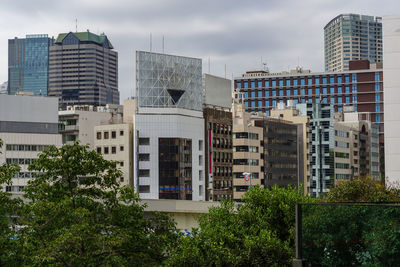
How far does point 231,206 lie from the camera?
48.7 metres

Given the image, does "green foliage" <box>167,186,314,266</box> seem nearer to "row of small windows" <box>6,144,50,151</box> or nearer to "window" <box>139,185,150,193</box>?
"window" <box>139,185,150,193</box>

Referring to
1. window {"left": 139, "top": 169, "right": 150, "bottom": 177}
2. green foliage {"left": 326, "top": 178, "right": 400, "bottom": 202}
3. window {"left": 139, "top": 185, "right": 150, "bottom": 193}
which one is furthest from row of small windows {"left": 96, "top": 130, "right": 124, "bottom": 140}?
green foliage {"left": 326, "top": 178, "right": 400, "bottom": 202}

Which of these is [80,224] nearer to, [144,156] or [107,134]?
[144,156]

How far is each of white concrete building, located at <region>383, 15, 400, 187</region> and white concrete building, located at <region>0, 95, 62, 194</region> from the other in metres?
91.5

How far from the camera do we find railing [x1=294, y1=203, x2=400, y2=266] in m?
21.5

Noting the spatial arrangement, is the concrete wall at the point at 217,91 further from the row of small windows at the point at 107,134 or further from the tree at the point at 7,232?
the tree at the point at 7,232

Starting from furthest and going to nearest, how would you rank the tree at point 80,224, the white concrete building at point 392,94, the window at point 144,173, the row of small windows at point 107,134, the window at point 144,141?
the row of small windows at point 107,134
the window at point 144,141
the window at point 144,173
the white concrete building at point 392,94
the tree at point 80,224

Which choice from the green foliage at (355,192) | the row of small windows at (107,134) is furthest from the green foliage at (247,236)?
the row of small windows at (107,134)

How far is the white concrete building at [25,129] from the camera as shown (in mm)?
158000

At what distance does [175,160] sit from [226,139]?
1980 cm

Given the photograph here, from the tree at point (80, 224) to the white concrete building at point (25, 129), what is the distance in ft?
391

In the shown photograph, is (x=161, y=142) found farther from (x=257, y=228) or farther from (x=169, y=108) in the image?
(x=257, y=228)

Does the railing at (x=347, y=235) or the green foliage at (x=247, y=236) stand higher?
the railing at (x=347, y=235)

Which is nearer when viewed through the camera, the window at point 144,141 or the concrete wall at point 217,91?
the window at point 144,141
